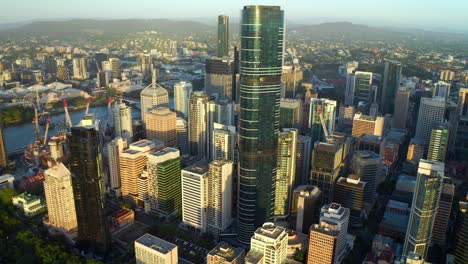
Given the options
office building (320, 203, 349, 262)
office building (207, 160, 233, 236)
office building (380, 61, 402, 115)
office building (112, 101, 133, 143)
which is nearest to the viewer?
office building (320, 203, 349, 262)

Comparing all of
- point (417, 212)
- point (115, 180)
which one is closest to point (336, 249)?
point (417, 212)

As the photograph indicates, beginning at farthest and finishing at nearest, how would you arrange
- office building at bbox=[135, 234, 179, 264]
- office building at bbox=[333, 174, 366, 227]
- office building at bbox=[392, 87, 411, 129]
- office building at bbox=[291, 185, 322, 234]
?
office building at bbox=[392, 87, 411, 129], office building at bbox=[333, 174, 366, 227], office building at bbox=[291, 185, 322, 234], office building at bbox=[135, 234, 179, 264]

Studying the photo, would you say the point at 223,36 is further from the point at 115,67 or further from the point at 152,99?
the point at 115,67

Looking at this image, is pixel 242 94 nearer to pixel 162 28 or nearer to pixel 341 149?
pixel 341 149

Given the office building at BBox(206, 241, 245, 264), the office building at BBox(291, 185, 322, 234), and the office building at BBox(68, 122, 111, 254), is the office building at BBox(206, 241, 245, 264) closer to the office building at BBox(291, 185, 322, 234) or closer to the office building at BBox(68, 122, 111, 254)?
the office building at BBox(291, 185, 322, 234)

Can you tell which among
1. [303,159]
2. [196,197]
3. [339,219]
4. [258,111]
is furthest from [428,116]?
[196,197]

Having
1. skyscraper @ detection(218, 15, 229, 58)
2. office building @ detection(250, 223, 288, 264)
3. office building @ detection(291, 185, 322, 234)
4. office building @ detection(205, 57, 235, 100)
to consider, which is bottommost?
office building @ detection(291, 185, 322, 234)

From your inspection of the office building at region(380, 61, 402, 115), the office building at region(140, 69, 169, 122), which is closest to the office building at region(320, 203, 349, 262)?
the office building at region(140, 69, 169, 122)

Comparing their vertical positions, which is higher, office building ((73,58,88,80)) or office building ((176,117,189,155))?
office building ((73,58,88,80))
